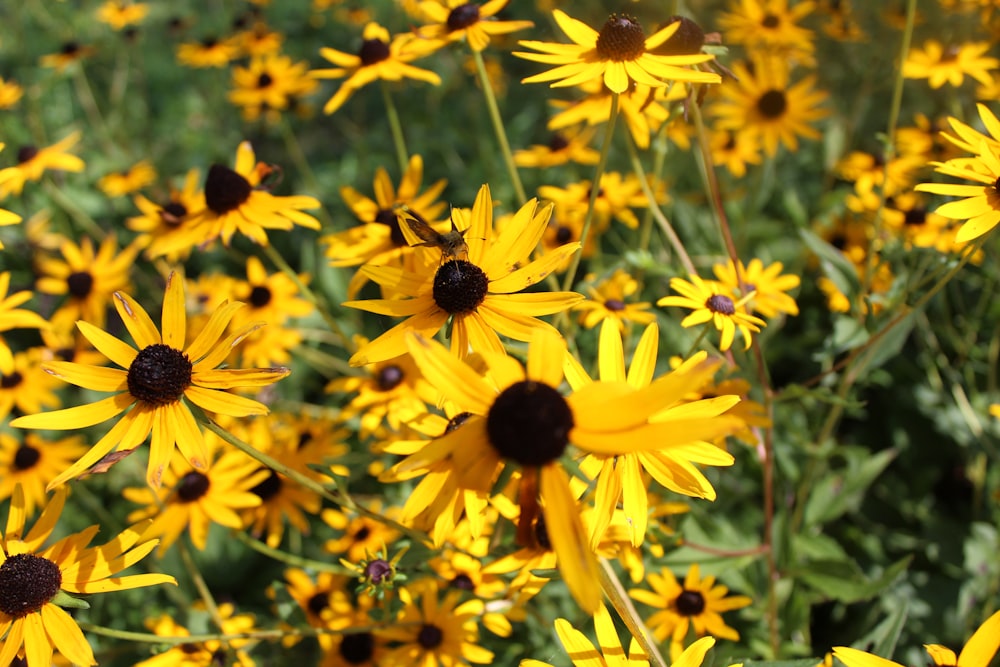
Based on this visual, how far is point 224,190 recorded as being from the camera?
2.22m

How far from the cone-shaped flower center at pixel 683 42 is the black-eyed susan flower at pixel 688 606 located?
1414mm

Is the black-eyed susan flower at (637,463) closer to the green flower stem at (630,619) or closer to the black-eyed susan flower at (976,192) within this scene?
the green flower stem at (630,619)

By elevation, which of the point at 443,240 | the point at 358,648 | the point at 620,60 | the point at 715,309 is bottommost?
the point at 358,648

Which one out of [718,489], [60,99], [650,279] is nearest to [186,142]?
[60,99]

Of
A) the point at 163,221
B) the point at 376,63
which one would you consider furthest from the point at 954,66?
the point at 163,221

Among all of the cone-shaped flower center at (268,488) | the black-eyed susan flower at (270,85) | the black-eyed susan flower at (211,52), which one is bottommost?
the cone-shaped flower center at (268,488)

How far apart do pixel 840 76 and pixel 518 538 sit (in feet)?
15.6

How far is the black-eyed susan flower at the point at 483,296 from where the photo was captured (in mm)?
1491

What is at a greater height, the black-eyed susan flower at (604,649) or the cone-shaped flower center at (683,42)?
the cone-shaped flower center at (683,42)

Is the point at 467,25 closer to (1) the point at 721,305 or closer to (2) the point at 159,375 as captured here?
(1) the point at 721,305

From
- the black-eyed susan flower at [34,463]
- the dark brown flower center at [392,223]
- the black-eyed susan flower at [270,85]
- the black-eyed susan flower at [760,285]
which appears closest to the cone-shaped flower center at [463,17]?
the dark brown flower center at [392,223]

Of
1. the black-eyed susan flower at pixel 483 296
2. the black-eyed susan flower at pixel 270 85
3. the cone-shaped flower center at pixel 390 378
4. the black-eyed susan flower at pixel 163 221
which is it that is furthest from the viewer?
the black-eyed susan flower at pixel 270 85

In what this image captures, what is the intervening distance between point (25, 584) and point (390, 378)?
3.88ft

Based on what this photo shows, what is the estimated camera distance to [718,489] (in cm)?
285
